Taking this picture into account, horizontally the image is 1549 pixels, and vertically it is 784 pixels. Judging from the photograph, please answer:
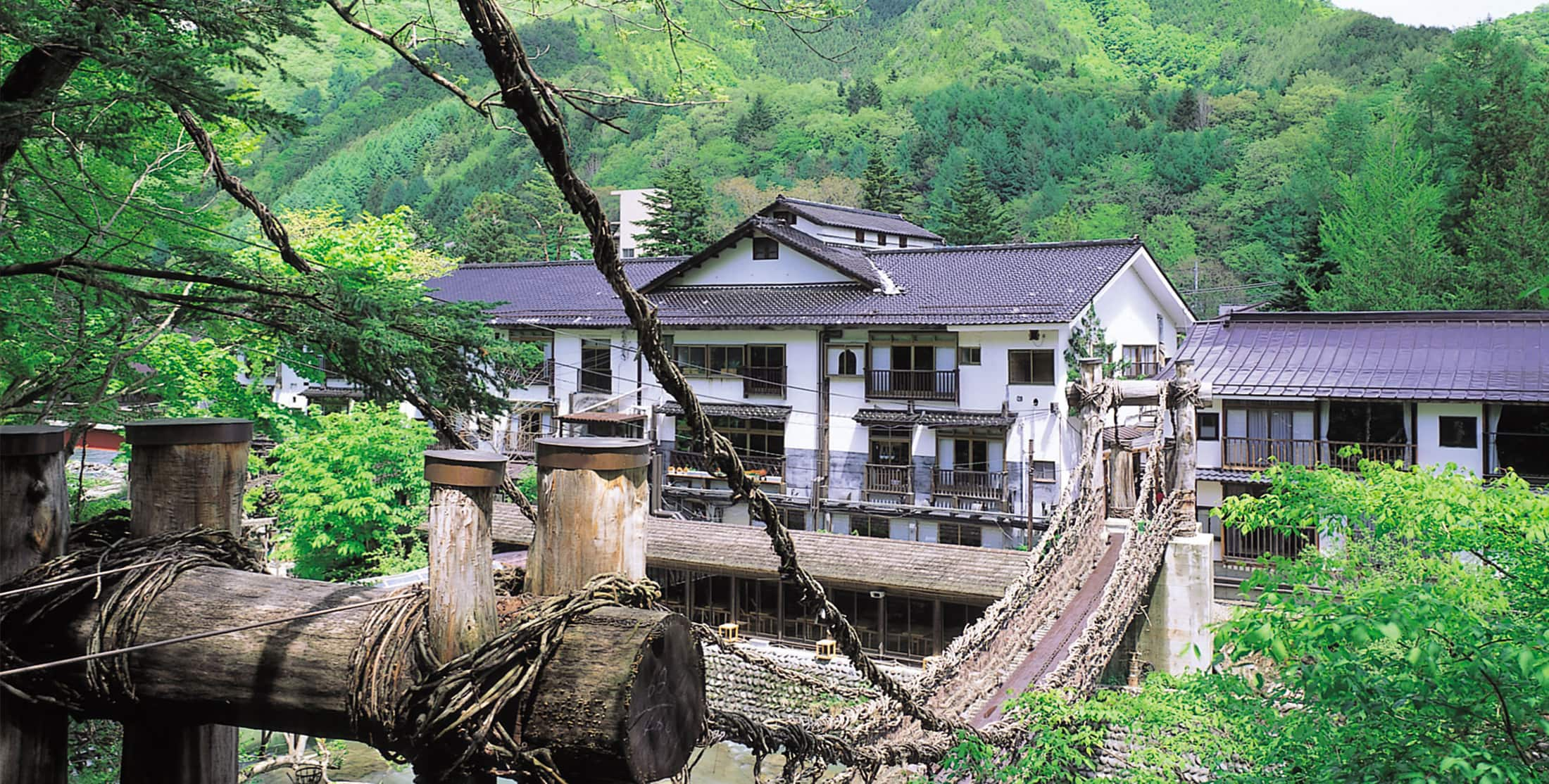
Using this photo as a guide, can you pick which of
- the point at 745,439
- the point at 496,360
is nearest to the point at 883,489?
the point at 745,439

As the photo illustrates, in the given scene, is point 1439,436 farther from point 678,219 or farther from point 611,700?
point 678,219

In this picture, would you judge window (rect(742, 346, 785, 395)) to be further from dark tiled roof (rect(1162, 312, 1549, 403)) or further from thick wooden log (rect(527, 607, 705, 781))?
thick wooden log (rect(527, 607, 705, 781))

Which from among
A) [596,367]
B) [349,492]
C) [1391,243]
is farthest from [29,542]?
[1391,243]

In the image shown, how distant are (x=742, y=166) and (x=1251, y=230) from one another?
2565 cm

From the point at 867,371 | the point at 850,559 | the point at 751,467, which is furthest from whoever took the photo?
the point at 751,467

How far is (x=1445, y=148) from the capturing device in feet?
89.8

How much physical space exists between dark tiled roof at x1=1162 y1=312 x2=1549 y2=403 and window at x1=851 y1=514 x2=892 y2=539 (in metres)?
5.86

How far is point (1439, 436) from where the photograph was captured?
662 inches

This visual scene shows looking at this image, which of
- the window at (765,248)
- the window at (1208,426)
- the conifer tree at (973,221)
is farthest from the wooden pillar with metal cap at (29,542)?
the conifer tree at (973,221)

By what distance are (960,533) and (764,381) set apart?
491 centimetres

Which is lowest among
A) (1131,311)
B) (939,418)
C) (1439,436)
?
(1439,436)

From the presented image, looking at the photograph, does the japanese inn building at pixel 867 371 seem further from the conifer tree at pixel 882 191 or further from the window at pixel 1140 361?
the conifer tree at pixel 882 191

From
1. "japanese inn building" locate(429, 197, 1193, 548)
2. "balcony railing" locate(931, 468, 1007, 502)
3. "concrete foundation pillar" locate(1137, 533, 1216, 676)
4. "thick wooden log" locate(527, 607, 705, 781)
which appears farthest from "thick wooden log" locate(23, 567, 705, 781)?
"balcony railing" locate(931, 468, 1007, 502)

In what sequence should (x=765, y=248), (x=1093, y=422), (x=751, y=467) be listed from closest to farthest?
(x=1093, y=422), (x=751, y=467), (x=765, y=248)
